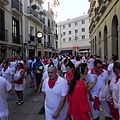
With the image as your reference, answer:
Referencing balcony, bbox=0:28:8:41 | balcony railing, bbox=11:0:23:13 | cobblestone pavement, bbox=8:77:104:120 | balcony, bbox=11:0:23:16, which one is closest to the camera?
cobblestone pavement, bbox=8:77:104:120

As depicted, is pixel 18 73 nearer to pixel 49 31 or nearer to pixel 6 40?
pixel 6 40

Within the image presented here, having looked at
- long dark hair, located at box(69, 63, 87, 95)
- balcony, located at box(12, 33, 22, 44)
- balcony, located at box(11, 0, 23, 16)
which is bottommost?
long dark hair, located at box(69, 63, 87, 95)

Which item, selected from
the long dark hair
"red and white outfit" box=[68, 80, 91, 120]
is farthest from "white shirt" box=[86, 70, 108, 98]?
"red and white outfit" box=[68, 80, 91, 120]

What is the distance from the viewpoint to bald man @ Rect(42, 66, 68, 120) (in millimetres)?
A: 3725

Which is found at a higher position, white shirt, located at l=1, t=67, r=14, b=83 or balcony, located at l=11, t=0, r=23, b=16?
balcony, located at l=11, t=0, r=23, b=16

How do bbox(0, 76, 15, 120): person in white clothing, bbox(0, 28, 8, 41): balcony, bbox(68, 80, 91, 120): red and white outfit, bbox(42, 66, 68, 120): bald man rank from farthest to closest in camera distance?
1. bbox(0, 28, 8, 41): balcony
2. bbox(0, 76, 15, 120): person in white clothing
3. bbox(42, 66, 68, 120): bald man
4. bbox(68, 80, 91, 120): red and white outfit

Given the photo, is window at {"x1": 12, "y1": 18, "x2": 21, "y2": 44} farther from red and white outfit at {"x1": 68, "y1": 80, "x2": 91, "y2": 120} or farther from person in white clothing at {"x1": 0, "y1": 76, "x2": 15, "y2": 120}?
red and white outfit at {"x1": 68, "y1": 80, "x2": 91, "y2": 120}

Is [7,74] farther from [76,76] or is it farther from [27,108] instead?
[76,76]

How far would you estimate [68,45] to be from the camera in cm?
6881

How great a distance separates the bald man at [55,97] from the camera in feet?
12.2

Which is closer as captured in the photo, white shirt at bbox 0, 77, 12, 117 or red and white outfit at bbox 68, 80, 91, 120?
red and white outfit at bbox 68, 80, 91, 120

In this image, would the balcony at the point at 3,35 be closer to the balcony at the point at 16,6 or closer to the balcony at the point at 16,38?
the balcony at the point at 16,38

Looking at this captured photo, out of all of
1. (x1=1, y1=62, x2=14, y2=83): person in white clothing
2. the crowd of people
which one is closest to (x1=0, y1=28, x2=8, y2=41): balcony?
(x1=1, y1=62, x2=14, y2=83): person in white clothing

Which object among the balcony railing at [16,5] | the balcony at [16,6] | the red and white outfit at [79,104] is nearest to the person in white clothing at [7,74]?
the red and white outfit at [79,104]
